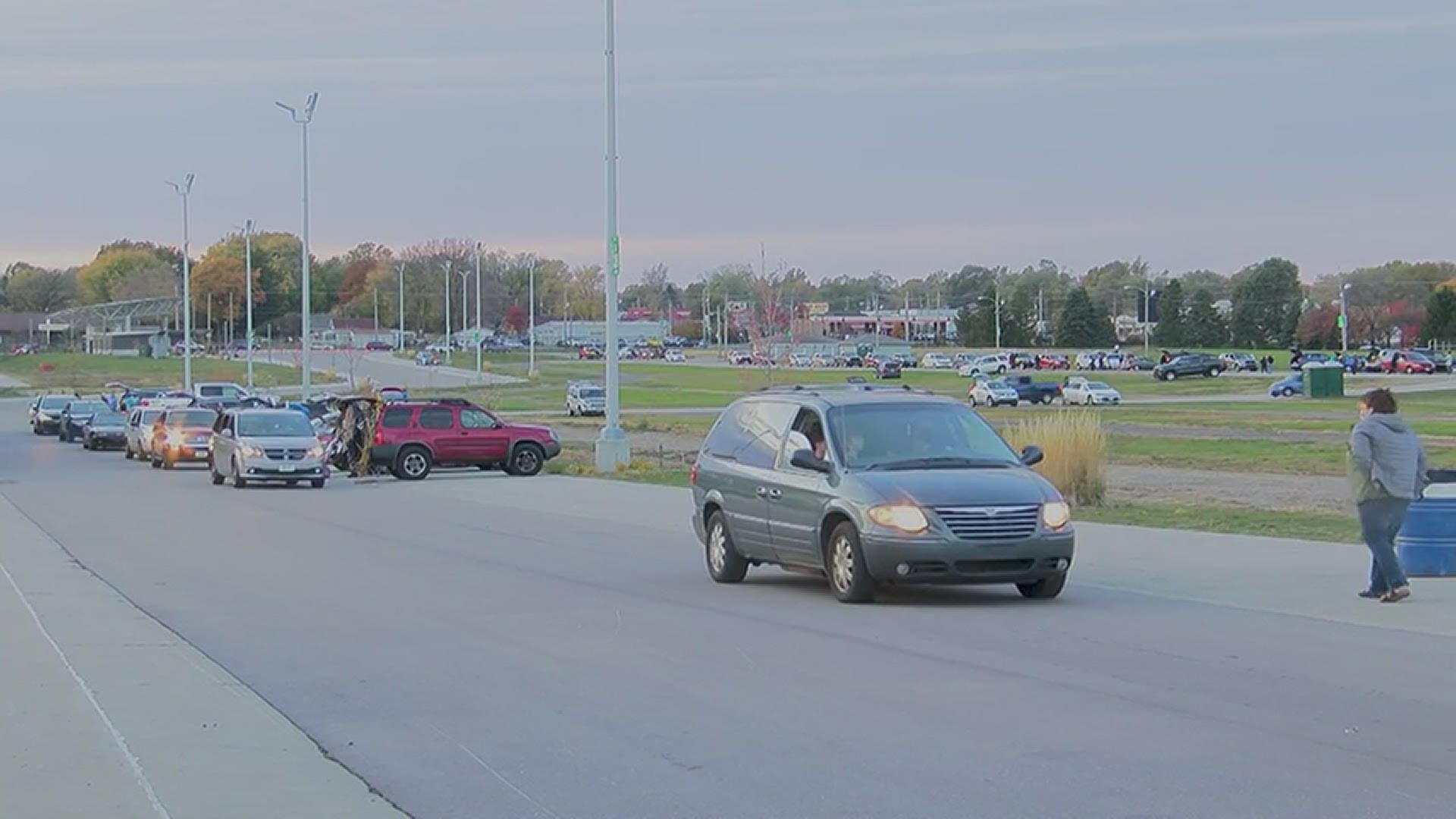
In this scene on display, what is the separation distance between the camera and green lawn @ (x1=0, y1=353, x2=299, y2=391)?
389 feet

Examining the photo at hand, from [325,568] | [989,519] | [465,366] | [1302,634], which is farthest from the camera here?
[465,366]

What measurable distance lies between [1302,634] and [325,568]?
1058cm

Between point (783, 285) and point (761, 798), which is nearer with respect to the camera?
point (761, 798)

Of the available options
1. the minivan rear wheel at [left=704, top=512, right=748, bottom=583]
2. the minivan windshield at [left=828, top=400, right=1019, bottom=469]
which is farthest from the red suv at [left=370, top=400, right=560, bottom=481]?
the minivan windshield at [left=828, top=400, right=1019, bottom=469]

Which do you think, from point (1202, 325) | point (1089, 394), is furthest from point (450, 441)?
point (1202, 325)

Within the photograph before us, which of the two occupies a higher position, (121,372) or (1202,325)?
(1202,325)

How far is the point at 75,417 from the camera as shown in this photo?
2495 inches

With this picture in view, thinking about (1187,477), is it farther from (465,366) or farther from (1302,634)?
(465,366)

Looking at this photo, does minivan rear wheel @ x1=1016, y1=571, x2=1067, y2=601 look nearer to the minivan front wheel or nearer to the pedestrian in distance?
the minivan front wheel

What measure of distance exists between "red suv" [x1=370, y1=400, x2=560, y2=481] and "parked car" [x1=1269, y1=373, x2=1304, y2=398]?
181 feet

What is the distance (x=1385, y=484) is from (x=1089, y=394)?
68.6 m

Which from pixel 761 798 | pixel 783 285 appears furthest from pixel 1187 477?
pixel 783 285

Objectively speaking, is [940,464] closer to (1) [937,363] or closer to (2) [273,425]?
(2) [273,425]

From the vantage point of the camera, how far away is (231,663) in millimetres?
12961
